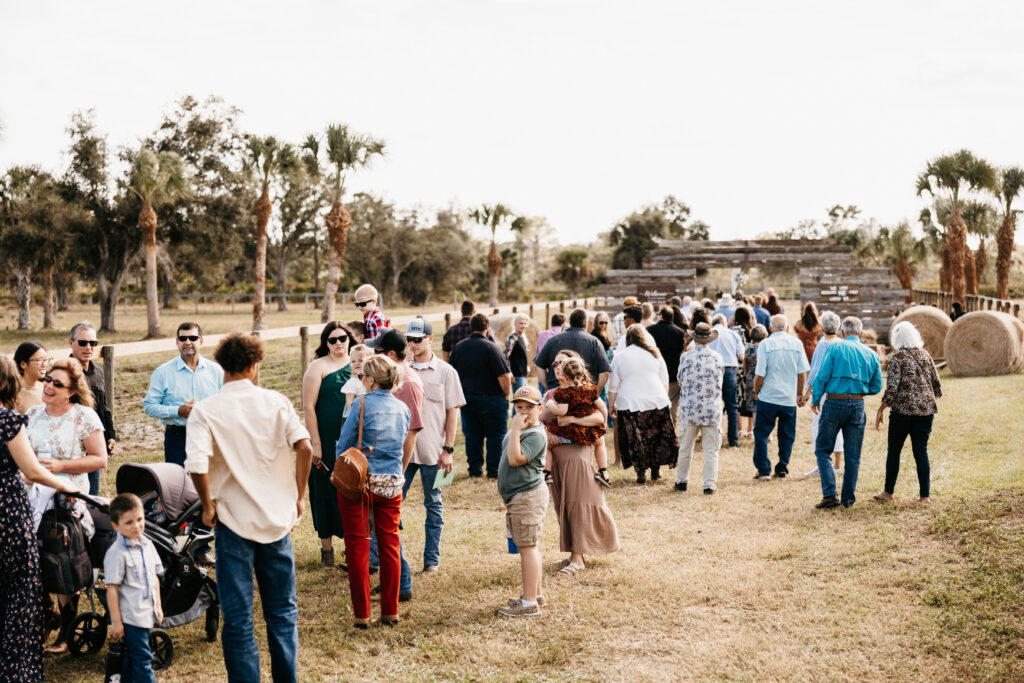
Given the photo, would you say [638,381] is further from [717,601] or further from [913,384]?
[717,601]

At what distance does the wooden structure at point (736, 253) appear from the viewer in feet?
104

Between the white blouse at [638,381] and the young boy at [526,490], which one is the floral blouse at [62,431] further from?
the white blouse at [638,381]

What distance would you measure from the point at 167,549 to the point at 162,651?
661 millimetres

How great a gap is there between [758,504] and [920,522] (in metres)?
1.61

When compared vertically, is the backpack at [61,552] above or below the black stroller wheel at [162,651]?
above

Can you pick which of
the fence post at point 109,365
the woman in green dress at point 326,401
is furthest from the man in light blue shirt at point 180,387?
the fence post at point 109,365

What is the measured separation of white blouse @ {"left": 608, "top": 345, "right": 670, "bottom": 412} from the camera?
9.48 meters

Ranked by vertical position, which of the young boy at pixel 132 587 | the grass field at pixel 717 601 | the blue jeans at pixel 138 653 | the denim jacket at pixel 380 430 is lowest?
the grass field at pixel 717 601

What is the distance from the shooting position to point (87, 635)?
17.1ft

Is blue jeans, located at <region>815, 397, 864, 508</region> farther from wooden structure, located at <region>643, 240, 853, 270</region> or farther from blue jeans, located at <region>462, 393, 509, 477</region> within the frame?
wooden structure, located at <region>643, 240, 853, 270</region>

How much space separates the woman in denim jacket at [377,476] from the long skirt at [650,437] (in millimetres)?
4563

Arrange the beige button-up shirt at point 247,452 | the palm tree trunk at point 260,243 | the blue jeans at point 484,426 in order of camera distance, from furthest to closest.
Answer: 1. the palm tree trunk at point 260,243
2. the blue jeans at point 484,426
3. the beige button-up shirt at point 247,452

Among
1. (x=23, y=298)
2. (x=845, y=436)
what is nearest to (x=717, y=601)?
(x=845, y=436)

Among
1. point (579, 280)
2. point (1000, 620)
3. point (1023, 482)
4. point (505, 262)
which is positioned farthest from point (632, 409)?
point (579, 280)
